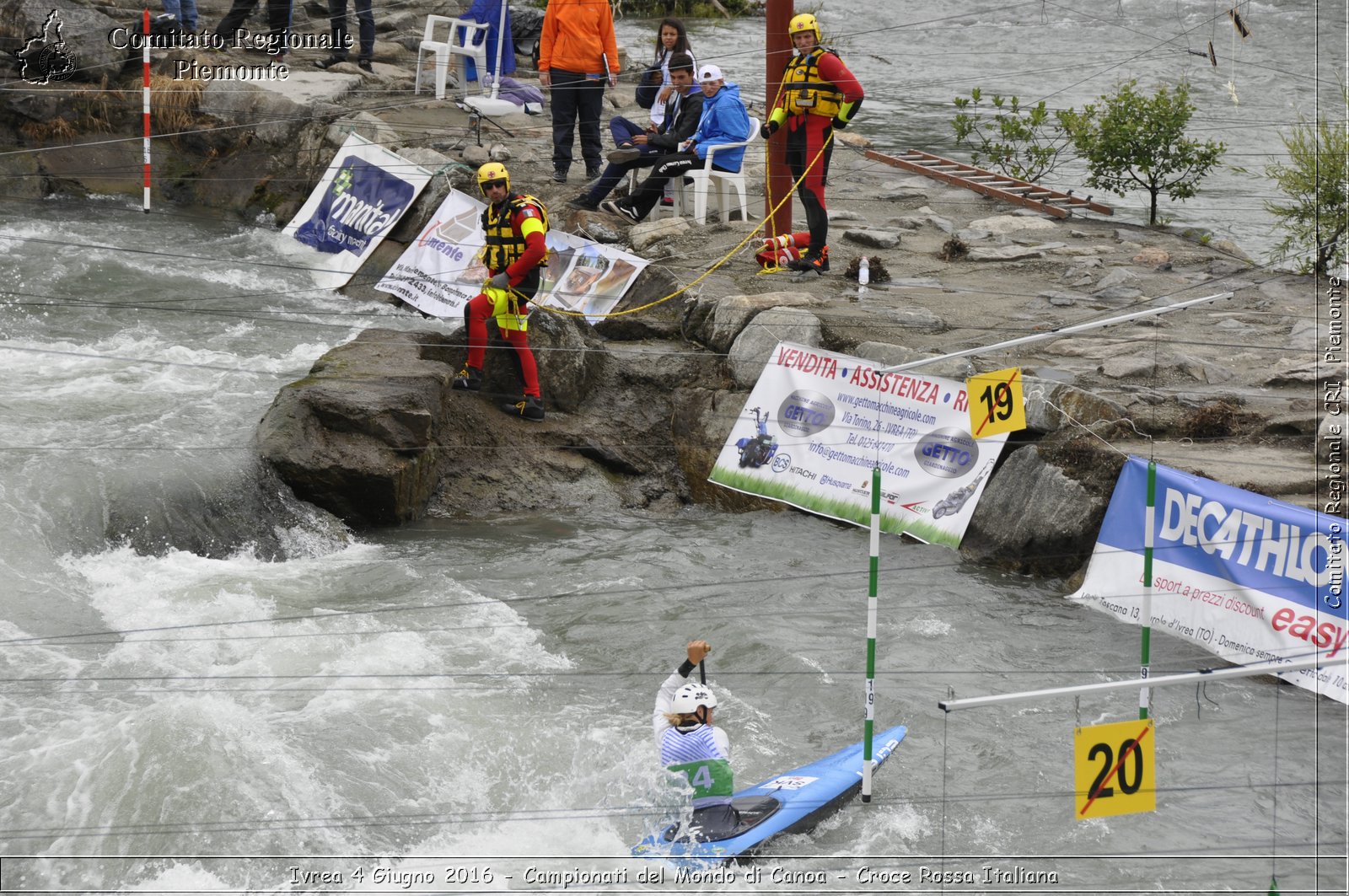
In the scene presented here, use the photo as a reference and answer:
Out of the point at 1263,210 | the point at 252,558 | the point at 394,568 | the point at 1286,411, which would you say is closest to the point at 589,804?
the point at 394,568

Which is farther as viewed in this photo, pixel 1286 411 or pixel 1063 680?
pixel 1286 411

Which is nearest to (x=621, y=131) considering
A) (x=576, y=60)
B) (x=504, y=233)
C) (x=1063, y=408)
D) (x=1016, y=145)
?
(x=576, y=60)

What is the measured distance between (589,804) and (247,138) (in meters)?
11.3

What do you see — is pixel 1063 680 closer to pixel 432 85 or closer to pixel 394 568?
pixel 394 568

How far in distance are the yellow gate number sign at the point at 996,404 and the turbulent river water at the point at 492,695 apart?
1516 mm

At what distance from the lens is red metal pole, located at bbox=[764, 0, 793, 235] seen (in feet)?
39.4

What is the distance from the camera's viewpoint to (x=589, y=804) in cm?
710

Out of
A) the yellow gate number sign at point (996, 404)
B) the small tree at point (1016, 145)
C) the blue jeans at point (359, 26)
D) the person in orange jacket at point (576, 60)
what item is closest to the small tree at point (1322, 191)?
the small tree at point (1016, 145)

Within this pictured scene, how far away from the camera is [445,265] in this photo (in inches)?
517

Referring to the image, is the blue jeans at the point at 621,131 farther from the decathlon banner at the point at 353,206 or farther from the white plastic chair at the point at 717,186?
the decathlon banner at the point at 353,206

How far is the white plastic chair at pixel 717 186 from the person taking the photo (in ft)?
42.7

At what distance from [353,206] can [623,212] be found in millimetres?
3071

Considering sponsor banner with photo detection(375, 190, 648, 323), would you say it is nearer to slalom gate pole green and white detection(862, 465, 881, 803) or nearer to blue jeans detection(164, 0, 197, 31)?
blue jeans detection(164, 0, 197, 31)

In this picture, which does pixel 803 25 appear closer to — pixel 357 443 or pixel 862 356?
pixel 862 356
